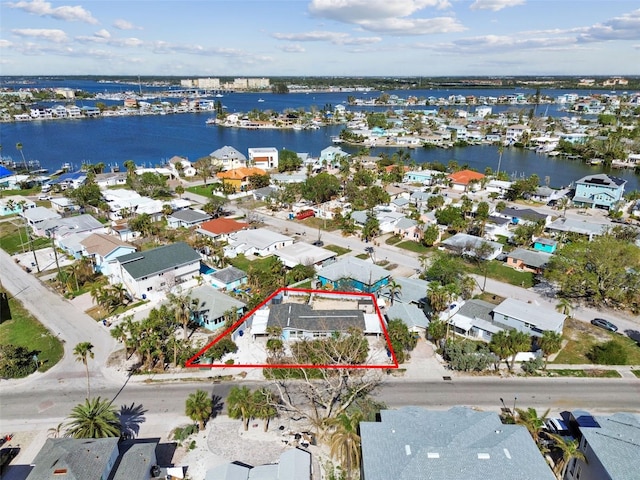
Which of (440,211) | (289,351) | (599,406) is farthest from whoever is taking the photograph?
(440,211)

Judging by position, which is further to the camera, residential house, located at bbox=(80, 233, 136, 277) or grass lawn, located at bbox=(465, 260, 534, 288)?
residential house, located at bbox=(80, 233, 136, 277)

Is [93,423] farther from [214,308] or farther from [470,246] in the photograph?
[470,246]

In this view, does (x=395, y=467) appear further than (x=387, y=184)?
No

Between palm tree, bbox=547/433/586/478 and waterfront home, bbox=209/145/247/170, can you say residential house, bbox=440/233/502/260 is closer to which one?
palm tree, bbox=547/433/586/478

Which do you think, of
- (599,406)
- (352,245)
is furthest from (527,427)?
(352,245)

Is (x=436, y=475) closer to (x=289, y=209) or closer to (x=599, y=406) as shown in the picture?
(x=599, y=406)

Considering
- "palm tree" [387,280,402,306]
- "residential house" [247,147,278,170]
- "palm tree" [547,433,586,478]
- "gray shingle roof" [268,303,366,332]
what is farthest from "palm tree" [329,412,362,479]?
"residential house" [247,147,278,170]
